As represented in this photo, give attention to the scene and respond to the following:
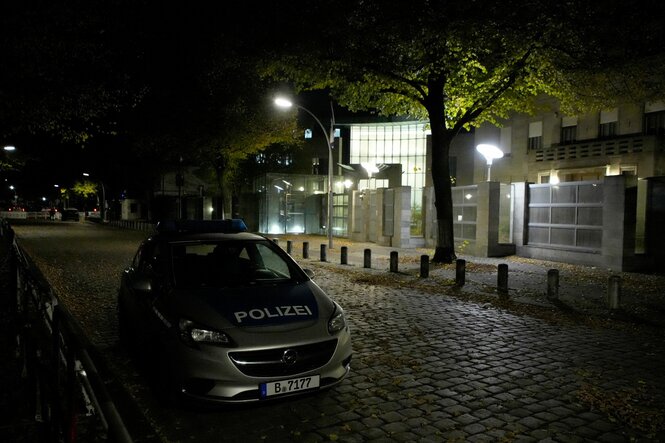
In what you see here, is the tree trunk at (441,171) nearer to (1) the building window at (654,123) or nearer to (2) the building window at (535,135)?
(1) the building window at (654,123)

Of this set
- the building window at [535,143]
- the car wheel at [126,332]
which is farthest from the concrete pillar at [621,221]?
the building window at [535,143]

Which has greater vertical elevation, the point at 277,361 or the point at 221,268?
the point at 221,268

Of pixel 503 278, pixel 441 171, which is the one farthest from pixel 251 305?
pixel 441 171

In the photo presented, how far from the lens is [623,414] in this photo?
4.70 metres

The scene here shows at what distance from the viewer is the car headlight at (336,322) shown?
4781 mm

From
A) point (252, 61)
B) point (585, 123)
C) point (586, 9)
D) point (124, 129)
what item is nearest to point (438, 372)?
point (586, 9)

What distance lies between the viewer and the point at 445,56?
1483 centimetres

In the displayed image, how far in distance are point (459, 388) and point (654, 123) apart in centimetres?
2891

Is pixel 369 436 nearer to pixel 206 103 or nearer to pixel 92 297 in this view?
pixel 92 297

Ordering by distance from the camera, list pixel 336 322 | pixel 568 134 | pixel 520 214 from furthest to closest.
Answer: pixel 568 134 < pixel 520 214 < pixel 336 322

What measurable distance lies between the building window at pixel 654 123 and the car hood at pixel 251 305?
2909cm

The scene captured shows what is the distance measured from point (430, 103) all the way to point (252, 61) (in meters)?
6.72

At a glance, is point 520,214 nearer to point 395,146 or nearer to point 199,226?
point 199,226

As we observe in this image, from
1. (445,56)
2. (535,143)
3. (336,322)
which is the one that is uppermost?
(445,56)
